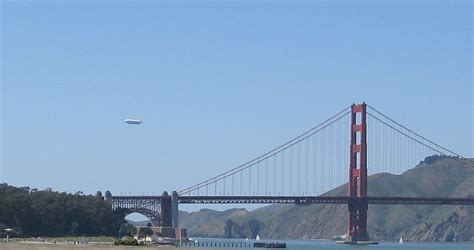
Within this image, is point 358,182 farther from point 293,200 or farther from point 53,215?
point 53,215

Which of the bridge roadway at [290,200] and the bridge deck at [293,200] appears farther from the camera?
the bridge roadway at [290,200]

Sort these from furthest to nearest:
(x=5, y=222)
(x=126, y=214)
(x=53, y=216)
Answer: (x=126, y=214) → (x=53, y=216) → (x=5, y=222)

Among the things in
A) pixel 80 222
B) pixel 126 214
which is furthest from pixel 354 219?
pixel 80 222

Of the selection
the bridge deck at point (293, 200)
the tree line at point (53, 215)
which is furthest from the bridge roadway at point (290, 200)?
the tree line at point (53, 215)

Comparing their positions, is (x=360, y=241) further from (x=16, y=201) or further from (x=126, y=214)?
(x=16, y=201)

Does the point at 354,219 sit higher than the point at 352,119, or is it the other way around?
the point at 352,119

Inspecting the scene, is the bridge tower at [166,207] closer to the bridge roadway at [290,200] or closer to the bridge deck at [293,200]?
the bridge roadway at [290,200]

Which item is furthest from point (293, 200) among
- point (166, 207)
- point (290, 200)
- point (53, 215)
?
point (53, 215)
